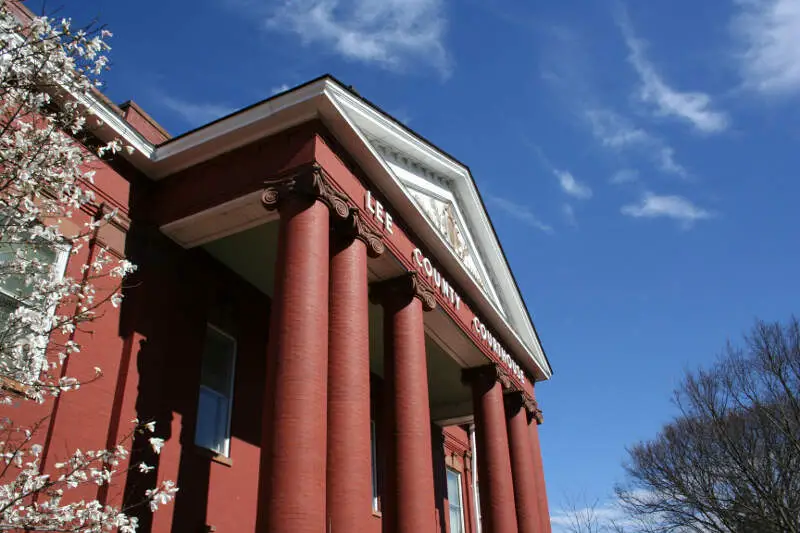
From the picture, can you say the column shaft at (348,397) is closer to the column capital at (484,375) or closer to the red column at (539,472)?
the column capital at (484,375)

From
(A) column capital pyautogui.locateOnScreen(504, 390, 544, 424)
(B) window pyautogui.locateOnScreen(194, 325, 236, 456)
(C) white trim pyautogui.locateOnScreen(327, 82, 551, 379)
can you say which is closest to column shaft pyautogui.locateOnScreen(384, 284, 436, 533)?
(C) white trim pyautogui.locateOnScreen(327, 82, 551, 379)

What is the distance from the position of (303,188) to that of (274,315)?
77.6 inches

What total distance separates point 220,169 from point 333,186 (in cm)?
205

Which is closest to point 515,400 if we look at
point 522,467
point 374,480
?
point 522,467

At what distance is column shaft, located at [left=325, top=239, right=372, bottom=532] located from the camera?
839cm

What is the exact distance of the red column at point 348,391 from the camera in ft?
27.6

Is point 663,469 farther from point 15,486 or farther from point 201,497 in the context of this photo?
point 15,486

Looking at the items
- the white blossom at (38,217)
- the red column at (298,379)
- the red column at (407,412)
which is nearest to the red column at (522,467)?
the red column at (407,412)

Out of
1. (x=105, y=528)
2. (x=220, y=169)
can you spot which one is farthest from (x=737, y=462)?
(x=105, y=528)

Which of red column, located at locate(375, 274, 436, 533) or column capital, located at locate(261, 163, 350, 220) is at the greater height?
column capital, located at locate(261, 163, 350, 220)

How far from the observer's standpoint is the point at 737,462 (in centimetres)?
2373

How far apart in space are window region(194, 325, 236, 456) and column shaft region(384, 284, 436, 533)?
2.97 meters

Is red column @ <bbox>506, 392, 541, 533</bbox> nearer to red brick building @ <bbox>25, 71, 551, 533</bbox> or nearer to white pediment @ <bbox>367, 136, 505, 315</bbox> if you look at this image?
red brick building @ <bbox>25, 71, 551, 533</bbox>

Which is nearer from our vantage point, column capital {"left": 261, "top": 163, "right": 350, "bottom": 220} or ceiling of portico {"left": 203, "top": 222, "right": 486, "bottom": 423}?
column capital {"left": 261, "top": 163, "right": 350, "bottom": 220}
